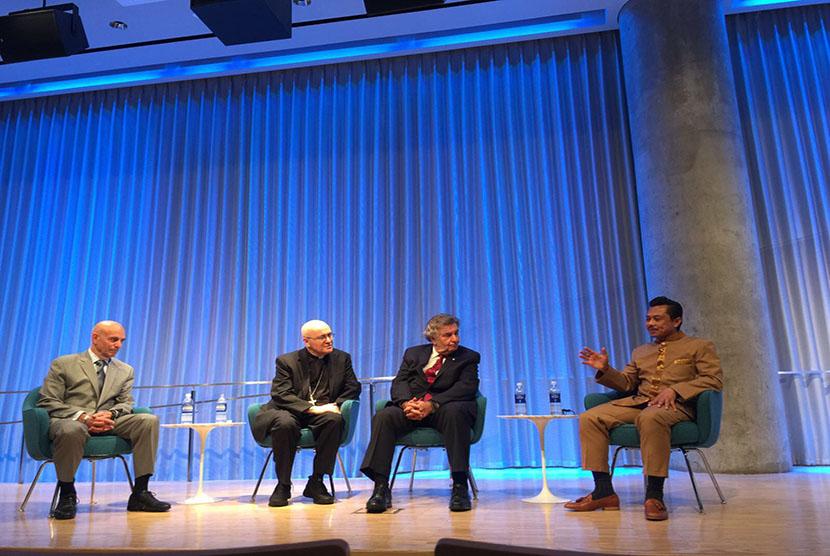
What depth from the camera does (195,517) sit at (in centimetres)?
337

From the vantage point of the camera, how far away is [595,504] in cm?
322

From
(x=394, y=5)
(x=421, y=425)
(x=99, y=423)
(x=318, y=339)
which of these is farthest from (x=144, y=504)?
(x=394, y=5)

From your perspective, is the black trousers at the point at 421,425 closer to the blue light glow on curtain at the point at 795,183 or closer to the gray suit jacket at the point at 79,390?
the gray suit jacket at the point at 79,390

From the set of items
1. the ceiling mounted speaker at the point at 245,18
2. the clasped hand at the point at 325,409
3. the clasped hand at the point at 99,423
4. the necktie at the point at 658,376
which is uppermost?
the ceiling mounted speaker at the point at 245,18

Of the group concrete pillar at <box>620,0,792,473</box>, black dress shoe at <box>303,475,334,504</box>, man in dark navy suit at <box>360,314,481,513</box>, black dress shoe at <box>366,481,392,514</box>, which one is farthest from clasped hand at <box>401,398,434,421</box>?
concrete pillar at <box>620,0,792,473</box>

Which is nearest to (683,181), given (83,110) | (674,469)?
(674,469)

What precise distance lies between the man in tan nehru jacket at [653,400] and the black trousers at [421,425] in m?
0.59

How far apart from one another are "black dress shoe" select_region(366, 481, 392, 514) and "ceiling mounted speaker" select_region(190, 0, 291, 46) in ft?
10.5

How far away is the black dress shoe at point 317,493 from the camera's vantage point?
3.70 metres

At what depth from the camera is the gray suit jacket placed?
11.8ft

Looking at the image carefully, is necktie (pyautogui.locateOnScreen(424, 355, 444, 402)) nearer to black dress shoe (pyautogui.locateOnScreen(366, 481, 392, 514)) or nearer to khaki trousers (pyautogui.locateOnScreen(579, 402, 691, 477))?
black dress shoe (pyautogui.locateOnScreen(366, 481, 392, 514))

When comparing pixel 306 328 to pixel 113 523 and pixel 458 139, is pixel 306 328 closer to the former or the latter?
pixel 113 523

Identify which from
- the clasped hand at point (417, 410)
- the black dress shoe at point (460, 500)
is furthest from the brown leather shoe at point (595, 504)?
the clasped hand at point (417, 410)

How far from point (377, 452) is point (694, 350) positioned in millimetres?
1716
